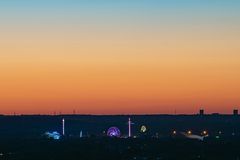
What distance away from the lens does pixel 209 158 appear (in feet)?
379

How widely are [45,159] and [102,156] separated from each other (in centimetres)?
1165

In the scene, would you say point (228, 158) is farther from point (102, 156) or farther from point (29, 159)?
point (29, 159)

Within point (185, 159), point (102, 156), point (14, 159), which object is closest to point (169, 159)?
point (185, 159)

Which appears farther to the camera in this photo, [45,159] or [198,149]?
[198,149]

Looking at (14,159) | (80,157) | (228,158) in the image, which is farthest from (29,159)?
(228,158)

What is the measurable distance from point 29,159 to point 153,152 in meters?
29.8

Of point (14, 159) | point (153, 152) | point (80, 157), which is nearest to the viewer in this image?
point (14, 159)

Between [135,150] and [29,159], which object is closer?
[29,159]

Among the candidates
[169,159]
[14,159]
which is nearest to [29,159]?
[14,159]

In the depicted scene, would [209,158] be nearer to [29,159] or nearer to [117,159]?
[117,159]

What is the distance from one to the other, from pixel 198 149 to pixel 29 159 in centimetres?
4118

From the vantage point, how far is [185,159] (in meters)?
113

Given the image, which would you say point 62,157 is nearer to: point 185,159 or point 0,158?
point 0,158

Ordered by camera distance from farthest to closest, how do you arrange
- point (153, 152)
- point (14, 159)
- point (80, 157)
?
point (153, 152) → point (80, 157) → point (14, 159)
